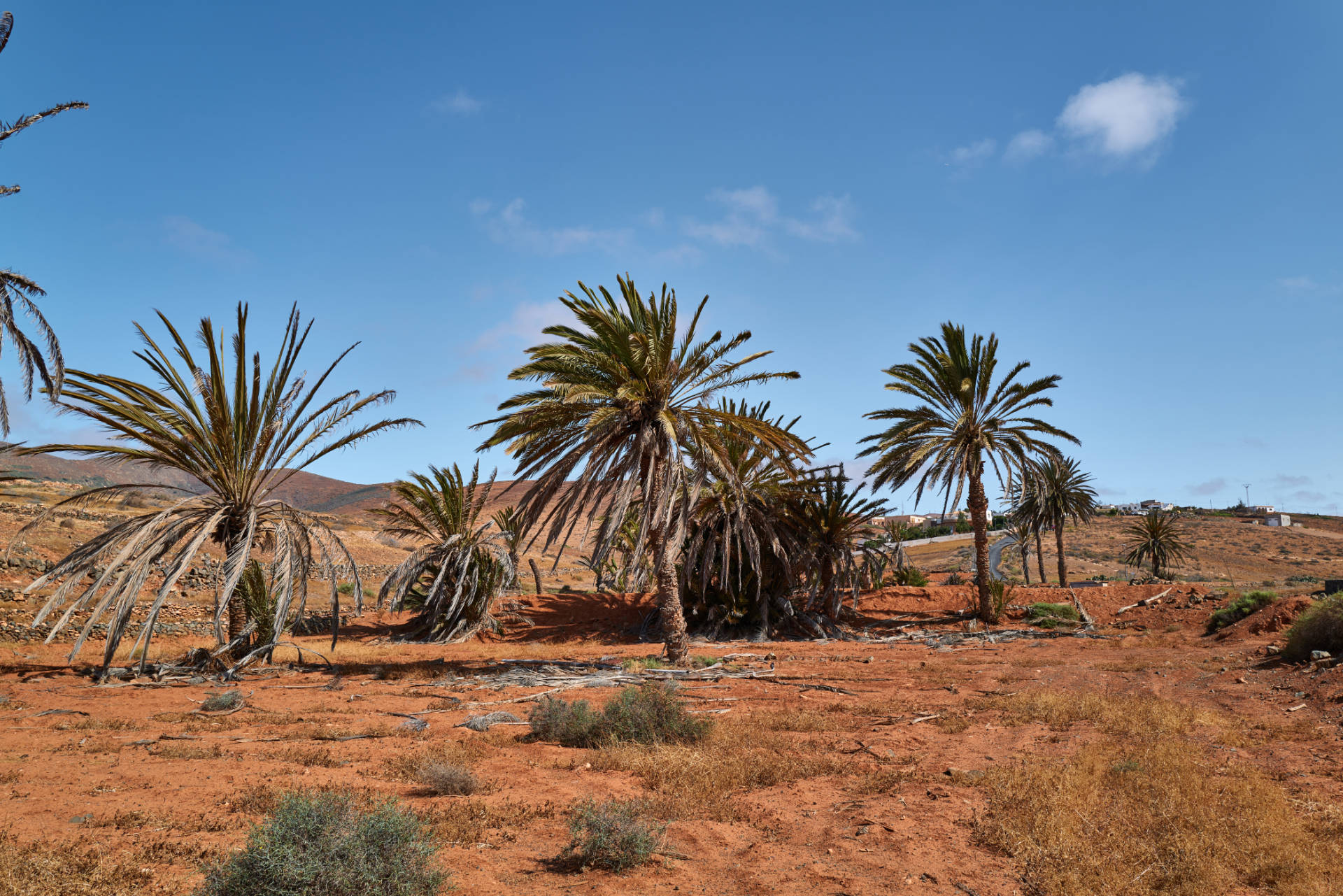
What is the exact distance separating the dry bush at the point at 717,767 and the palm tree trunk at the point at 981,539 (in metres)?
16.6

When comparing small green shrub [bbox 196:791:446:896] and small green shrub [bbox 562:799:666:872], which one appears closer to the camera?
small green shrub [bbox 196:791:446:896]

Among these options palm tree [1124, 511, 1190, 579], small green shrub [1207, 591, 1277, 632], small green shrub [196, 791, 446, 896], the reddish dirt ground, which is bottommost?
the reddish dirt ground

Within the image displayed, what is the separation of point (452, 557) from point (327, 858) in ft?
58.5

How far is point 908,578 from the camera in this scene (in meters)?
28.1

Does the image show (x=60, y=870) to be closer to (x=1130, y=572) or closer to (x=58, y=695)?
(x=58, y=695)

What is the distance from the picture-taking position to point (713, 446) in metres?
15.4

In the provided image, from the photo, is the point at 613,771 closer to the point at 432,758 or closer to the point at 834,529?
the point at 432,758

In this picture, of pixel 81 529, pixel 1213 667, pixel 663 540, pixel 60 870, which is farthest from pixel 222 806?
pixel 81 529

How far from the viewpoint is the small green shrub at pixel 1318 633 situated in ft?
40.0

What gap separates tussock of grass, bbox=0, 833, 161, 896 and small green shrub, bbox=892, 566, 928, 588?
2651cm

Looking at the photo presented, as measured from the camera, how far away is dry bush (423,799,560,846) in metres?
5.50

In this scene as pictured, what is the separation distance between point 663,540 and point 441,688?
5099mm

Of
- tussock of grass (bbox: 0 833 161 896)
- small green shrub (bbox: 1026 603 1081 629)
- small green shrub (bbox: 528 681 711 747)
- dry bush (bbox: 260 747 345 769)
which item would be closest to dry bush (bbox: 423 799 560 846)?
tussock of grass (bbox: 0 833 161 896)

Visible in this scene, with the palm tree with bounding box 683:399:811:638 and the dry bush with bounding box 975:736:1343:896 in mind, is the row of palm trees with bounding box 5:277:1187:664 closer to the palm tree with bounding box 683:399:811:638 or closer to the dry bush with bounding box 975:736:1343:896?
the palm tree with bounding box 683:399:811:638
